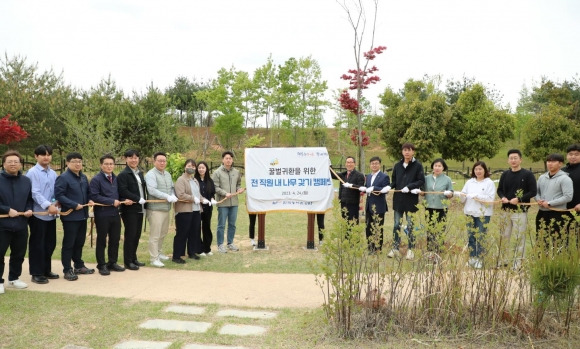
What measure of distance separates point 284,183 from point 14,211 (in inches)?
163

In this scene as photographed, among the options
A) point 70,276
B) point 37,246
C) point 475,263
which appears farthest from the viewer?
point 70,276

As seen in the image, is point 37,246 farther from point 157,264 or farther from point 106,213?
point 157,264

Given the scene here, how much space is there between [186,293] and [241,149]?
99.9 ft

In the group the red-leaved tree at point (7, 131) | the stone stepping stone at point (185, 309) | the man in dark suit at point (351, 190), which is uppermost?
the red-leaved tree at point (7, 131)

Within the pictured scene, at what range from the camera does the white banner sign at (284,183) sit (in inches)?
312

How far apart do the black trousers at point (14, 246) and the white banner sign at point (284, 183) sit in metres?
3.55

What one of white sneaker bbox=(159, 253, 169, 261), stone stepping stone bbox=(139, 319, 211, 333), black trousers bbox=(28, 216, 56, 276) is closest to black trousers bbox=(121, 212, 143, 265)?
white sneaker bbox=(159, 253, 169, 261)

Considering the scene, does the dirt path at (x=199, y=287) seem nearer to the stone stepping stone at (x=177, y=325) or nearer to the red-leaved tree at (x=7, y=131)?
the stone stepping stone at (x=177, y=325)

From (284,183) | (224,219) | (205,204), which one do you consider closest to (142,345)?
(205,204)

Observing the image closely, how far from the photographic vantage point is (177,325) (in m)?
4.21

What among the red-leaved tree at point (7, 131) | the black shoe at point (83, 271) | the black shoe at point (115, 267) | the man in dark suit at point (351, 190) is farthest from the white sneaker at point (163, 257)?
the red-leaved tree at point (7, 131)

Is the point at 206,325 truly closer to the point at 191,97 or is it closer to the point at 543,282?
the point at 543,282

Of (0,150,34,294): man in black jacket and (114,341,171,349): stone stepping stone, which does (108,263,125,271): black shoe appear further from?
(114,341,171,349): stone stepping stone

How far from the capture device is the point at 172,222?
10336mm
